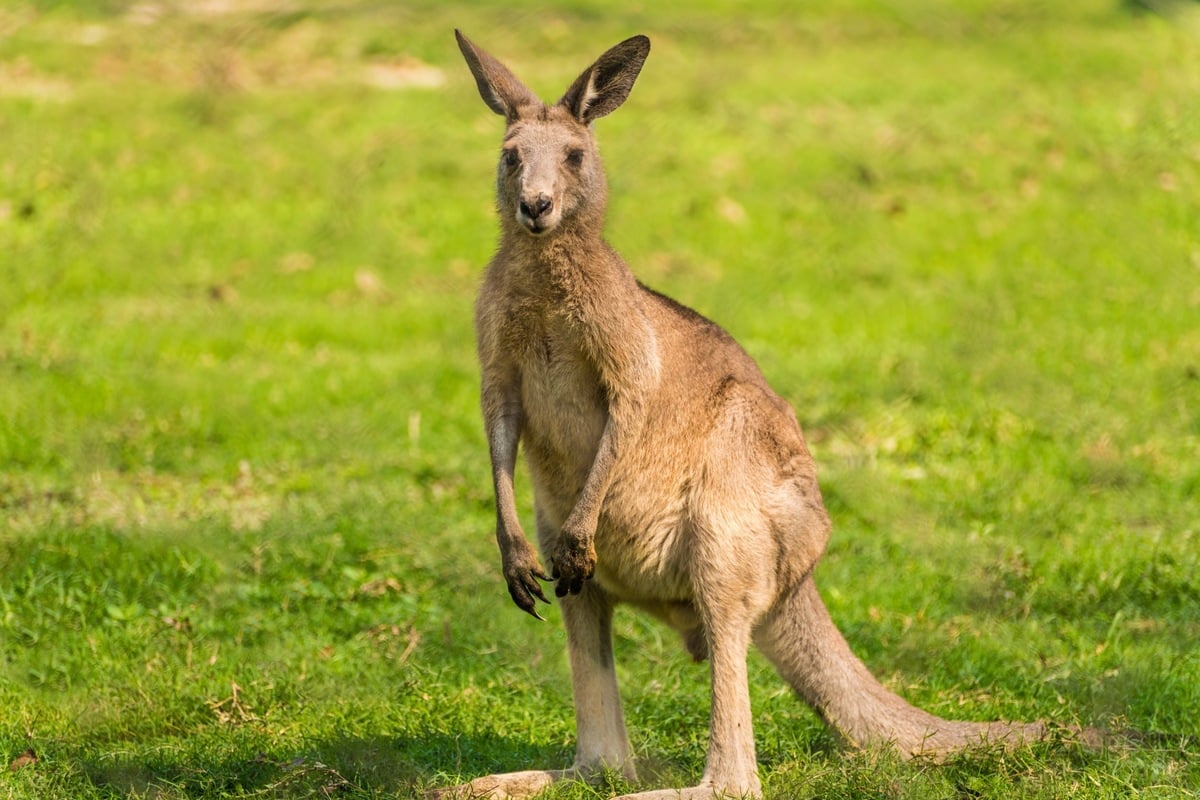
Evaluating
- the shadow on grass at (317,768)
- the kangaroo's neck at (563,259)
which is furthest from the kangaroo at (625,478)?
the shadow on grass at (317,768)

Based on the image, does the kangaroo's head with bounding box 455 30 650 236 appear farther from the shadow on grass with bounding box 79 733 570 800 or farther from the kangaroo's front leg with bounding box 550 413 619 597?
the shadow on grass with bounding box 79 733 570 800

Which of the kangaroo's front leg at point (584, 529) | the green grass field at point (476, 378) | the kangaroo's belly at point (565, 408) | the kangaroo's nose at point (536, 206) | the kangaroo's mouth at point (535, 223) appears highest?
the kangaroo's nose at point (536, 206)

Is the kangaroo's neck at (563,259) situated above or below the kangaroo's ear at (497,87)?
below

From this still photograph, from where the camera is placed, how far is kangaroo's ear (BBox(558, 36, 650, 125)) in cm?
431

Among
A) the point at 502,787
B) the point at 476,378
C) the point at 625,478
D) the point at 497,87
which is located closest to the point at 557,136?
the point at 497,87

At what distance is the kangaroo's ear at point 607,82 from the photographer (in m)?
4.31

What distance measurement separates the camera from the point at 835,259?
418 inches

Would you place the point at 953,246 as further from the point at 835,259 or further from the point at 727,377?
the point at 727,377

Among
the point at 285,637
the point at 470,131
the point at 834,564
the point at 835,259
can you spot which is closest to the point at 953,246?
the point at 835,259

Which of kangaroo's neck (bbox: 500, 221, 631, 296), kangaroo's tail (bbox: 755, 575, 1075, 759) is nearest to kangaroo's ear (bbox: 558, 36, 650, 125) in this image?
kangaroo's neck (bbox: 500, 221, 631, 296)

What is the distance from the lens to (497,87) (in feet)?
14.2

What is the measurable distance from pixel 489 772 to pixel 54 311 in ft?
19.8

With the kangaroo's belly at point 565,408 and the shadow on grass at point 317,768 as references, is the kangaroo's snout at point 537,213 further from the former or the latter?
the shadow on grass at point 317,768

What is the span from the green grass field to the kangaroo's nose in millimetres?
1625
